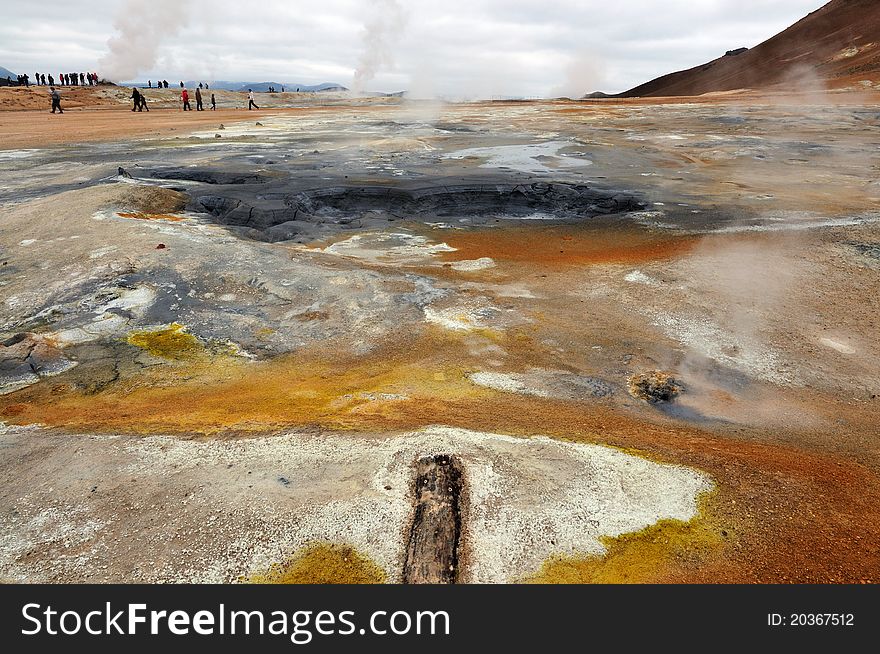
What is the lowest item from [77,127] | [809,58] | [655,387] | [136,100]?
[655,387]

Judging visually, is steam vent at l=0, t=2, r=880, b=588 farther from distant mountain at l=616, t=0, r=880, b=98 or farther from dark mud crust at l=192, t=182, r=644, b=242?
distant mountain at l=616, t=0, r=880, b=98

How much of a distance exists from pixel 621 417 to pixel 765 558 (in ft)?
4.43

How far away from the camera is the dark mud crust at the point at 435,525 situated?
2391mm

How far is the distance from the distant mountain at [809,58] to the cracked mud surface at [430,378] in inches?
1735

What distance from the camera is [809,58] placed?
53.2 m

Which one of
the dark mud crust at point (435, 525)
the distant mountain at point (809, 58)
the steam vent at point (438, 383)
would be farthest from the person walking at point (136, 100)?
the distant mountain at point (809, 58)

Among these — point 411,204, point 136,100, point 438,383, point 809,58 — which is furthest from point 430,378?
point 809,58

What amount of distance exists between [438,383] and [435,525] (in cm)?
159

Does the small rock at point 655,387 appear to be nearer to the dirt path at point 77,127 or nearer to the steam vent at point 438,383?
the steam vent at point 438,383

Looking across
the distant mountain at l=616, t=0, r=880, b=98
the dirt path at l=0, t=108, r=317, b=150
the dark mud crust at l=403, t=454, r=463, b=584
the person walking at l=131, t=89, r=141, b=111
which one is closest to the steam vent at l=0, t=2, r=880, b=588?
the dark mud crust at l=403, t=454, r=463, b=584

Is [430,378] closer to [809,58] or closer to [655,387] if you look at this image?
[655,387]

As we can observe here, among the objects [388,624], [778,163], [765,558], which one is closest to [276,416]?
[388,624]

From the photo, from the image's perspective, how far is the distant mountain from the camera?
1780 inches

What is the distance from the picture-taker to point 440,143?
16984mm
